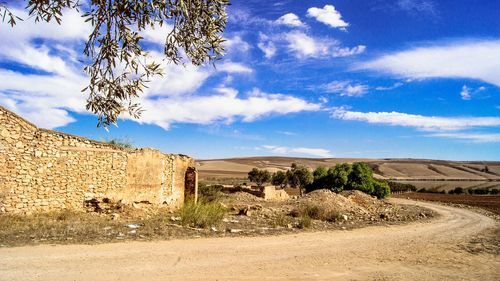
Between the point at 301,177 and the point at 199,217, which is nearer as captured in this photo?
the point at 199,217

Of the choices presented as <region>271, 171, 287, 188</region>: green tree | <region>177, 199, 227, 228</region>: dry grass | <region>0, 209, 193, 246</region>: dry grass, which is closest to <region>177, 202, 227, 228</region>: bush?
<region>177, 199, 227, 228</region>: dry grass

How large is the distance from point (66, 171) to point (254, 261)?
918 centimetres

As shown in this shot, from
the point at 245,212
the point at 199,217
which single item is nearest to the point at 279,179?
the point at 245,212

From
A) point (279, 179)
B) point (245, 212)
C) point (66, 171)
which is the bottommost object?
point (279, 179)

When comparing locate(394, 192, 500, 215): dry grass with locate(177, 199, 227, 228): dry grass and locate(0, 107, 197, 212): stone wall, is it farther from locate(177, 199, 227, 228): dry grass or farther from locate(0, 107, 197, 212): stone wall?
locate(0, 107, 197, 212): stone wall

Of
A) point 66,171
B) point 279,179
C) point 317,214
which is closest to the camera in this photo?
point 66,171

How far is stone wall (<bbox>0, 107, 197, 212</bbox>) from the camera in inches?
544

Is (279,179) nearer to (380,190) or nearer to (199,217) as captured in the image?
(380,190)

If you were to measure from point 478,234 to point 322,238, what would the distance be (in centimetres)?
758

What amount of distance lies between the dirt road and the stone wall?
5.20 metres

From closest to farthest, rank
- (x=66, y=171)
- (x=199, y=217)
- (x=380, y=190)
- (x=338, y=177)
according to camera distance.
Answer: (x=199, y=217) < (x=66, y=171) < (x=380, y=190) < (x=338, y=177)

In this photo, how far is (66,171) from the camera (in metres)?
15.2

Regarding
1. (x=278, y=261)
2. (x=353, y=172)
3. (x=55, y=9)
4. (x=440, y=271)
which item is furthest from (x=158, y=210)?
(x=353, y=172)

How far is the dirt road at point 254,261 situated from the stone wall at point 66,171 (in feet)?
17.0
